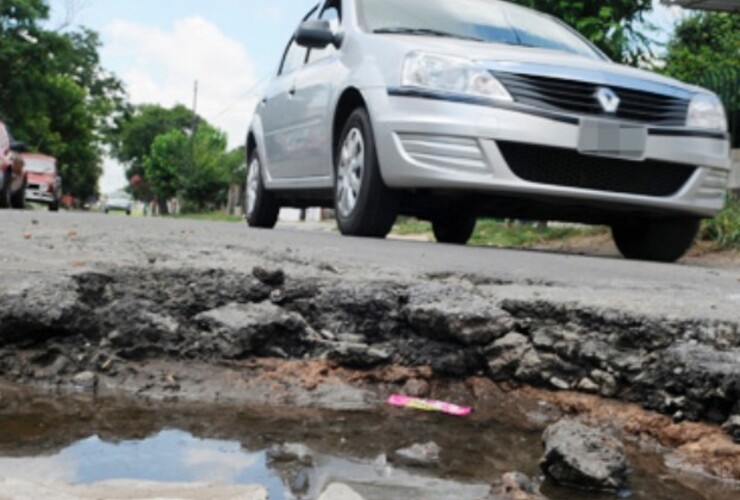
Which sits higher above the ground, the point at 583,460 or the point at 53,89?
the point at 53,89

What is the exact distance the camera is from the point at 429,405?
223 cm

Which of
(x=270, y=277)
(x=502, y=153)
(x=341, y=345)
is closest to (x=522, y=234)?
(x=502, y=153)

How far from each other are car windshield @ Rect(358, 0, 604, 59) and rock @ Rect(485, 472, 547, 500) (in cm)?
383

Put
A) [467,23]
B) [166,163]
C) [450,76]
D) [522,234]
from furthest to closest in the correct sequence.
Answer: [166,163], [522,234], [467,23], [450,76]

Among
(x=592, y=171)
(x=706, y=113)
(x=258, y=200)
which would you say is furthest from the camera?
(x=258, y=200)

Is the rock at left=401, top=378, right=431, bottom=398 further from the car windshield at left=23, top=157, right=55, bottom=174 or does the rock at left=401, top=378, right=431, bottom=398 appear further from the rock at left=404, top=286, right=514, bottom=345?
the car windshield at left=23, top=157, right=55, bottom=174

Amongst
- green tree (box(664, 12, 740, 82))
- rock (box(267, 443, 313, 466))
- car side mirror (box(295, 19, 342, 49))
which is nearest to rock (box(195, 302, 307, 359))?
rock (box(267, 443, 313, 466))

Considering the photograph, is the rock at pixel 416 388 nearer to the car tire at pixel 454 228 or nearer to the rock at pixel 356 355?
the rock at pixel 356 355

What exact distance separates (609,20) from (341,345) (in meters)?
9.16

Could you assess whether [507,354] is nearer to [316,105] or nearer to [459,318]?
[459,318]

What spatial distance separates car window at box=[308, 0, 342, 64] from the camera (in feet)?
18.2

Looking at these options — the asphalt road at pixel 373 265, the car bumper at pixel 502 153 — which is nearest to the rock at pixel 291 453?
the asphalt road at pixel 373 265

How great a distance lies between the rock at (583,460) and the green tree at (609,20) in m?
9.34

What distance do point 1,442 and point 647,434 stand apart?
1.40 metres
